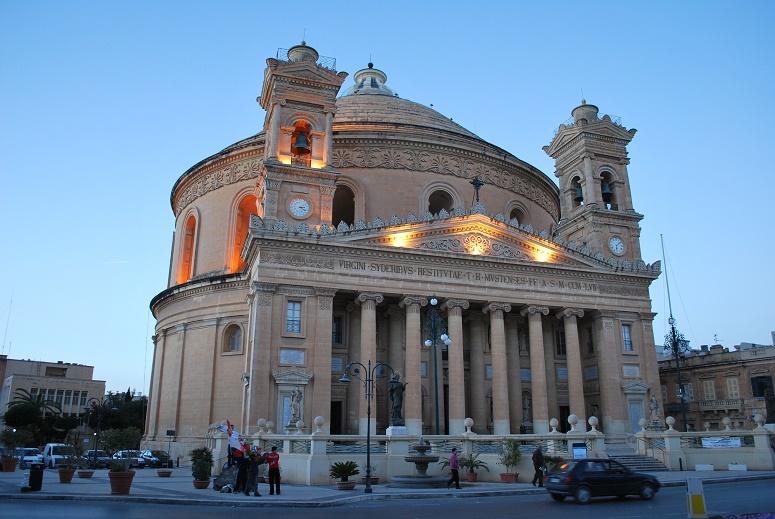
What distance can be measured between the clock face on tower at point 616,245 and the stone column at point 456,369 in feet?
40.2

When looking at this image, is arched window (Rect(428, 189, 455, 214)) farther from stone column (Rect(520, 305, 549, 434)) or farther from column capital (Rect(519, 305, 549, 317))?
stone column (Rect(520, 305, 549, 434))

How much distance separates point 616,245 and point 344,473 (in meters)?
25.8

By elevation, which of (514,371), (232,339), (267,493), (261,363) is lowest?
(267,493)

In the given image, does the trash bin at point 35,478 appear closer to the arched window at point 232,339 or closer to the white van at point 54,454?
the white van at point 54,454

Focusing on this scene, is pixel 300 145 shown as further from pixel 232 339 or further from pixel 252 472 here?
pixel 252 472

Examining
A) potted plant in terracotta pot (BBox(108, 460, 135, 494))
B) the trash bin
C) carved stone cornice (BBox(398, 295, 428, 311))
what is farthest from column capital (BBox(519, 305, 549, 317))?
the trash bin

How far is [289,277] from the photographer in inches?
1200

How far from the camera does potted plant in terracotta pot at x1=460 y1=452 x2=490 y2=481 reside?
24391 mm

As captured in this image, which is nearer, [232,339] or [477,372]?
[477,372]

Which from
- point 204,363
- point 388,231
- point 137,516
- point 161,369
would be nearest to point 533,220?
point 388,231

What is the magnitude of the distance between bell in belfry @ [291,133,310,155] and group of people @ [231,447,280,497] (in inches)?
749

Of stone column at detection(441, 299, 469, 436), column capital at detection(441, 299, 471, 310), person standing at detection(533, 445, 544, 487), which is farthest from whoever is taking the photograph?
column capital at detection(441, 299, 471, 310)

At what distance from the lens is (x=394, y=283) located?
32.4 meters

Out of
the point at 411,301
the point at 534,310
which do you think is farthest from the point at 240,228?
the point at 534,310
